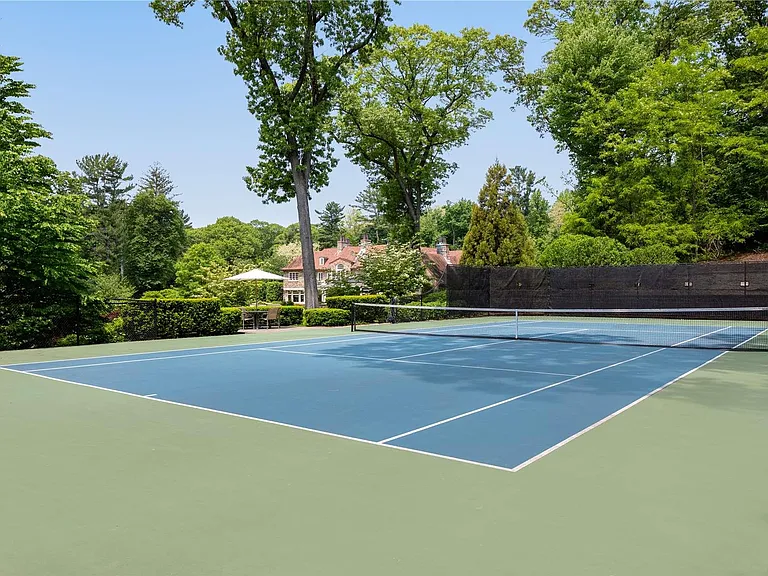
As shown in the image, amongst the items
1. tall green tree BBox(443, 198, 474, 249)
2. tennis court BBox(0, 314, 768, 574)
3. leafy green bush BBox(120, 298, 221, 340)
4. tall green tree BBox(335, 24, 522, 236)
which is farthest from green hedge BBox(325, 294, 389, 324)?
tall green tree BBox(443, 198, 474, 249)

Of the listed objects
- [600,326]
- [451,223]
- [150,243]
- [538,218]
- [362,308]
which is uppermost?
[451,223]

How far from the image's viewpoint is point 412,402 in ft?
23.2

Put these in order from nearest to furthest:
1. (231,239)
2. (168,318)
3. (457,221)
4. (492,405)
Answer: (492,405)
(168,318)
(231,239)
(457,221)

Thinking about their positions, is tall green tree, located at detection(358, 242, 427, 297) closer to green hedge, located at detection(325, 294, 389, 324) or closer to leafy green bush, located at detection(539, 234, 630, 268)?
green hedge, located at detection(325, 294, 389, 324)

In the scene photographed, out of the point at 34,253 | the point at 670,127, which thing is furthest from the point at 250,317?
the point at 670,127

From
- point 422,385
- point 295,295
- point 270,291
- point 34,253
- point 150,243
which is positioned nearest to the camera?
point 422,385

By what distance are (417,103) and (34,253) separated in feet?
79.1

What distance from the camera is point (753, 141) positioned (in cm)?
2955

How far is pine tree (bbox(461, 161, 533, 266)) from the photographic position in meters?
28.8

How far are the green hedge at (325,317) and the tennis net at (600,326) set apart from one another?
2.19ft

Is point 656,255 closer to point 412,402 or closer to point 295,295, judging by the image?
point 412,402

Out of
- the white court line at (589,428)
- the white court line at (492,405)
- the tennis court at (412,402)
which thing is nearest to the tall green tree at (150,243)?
the tennis court at (412,402)

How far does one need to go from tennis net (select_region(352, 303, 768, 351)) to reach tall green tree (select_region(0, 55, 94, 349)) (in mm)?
8236

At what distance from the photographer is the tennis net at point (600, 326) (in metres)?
14.8
